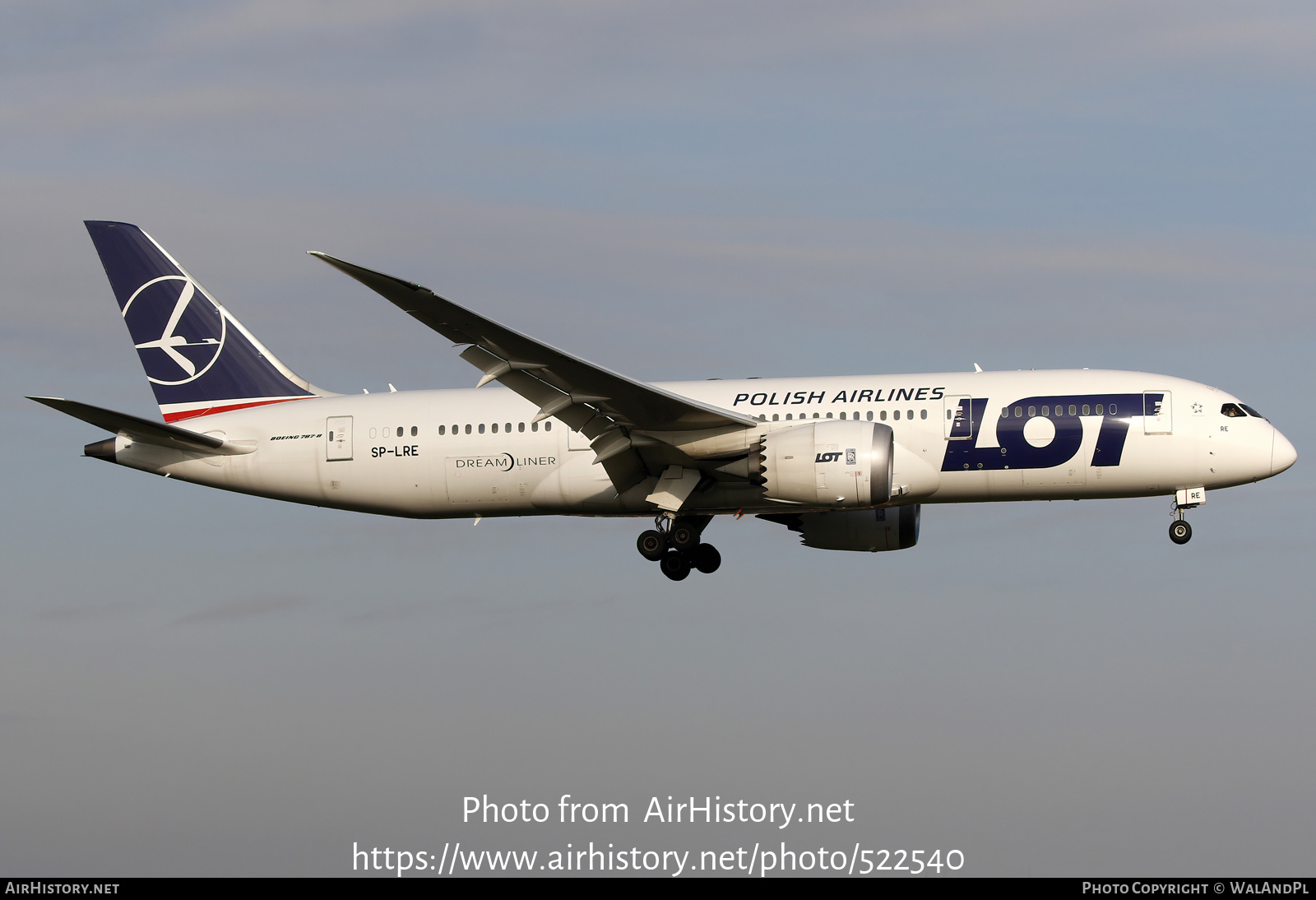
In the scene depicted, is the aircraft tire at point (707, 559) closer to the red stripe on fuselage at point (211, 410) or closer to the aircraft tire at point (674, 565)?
the aircraft tire at point (674, 565)

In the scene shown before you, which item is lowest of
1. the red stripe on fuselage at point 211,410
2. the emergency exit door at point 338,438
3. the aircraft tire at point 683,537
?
the aircraft tire at point 683,537

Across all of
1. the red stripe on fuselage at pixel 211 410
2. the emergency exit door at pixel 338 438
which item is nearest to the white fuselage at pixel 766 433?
the emergency exit door at pixel 338 438

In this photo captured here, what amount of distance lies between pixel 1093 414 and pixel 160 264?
77.4 feet

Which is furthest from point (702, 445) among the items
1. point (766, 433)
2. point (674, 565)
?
point (674, 565)

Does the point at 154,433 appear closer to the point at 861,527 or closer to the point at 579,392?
the point at 579,392

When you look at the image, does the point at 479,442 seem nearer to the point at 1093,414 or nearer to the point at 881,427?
the point at 881,427

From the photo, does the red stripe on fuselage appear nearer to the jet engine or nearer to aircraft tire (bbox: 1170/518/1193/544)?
the jet engine

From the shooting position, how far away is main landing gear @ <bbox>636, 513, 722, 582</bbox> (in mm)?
33344

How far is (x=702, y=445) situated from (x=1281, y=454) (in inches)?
489

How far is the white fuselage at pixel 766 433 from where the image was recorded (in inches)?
1204

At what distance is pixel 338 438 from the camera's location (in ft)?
112

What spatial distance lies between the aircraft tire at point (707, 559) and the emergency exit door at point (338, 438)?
8.50m

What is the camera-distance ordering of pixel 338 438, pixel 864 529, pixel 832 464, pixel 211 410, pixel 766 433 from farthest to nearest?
pixel 211 410 → pixel 864 529 → pixel 338 438 → pixel 766 433 → pixel 832 464

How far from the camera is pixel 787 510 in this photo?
32.4 m
